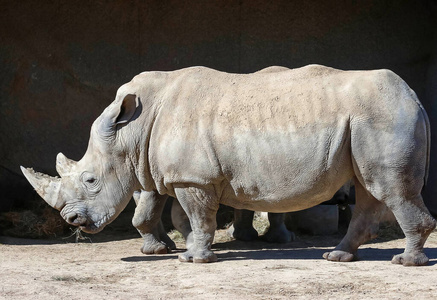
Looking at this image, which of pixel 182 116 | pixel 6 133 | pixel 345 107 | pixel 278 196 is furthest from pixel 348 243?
pixel 6 133

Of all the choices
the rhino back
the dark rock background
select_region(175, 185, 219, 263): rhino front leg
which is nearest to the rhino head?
the rhino back

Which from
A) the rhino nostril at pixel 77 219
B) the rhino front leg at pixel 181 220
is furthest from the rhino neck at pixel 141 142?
the rhino front leg at pixel 181 220

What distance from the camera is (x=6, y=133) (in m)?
10.5

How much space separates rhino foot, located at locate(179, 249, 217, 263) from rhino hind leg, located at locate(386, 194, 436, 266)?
1.75 metres

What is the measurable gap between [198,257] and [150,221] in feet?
3.28

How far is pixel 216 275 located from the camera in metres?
6.86

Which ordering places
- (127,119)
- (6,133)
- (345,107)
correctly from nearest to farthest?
(345,107), (127,119), (6,133)

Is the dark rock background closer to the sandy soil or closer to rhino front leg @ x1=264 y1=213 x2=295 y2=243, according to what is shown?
the sandy soil

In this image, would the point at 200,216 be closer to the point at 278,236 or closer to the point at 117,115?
the point at 117,115

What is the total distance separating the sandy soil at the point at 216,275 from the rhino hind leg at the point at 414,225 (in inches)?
5.4

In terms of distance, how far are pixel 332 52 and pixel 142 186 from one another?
14.0ft

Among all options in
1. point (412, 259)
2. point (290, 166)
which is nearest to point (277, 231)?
point (290, 166)

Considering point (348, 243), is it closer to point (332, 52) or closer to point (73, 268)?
point (73, 268)

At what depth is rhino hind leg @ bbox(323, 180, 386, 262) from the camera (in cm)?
769
